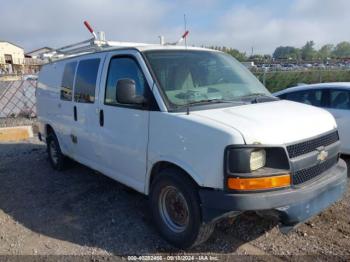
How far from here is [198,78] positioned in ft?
13.4

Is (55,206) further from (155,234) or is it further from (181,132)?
(181,132)

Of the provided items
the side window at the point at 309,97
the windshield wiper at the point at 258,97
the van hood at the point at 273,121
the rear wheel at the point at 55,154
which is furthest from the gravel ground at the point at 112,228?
the side window at the point at 309,97

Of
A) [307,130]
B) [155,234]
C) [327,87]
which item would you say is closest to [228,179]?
[307,130]

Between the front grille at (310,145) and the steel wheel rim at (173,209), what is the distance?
46.2 inches

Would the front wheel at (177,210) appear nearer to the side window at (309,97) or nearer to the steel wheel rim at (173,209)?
the steel wheel rim at (173,209)

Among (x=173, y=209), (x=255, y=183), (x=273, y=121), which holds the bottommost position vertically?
(x=173, y=209)

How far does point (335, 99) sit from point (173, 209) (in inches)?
173

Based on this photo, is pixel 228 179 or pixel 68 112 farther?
pixel 68 112

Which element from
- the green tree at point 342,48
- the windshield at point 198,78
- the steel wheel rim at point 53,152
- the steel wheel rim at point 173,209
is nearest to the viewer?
the steel wheel rim at point 173,209

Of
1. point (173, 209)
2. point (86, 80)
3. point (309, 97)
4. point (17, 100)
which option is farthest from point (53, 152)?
point (17, 100)

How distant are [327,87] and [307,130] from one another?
3884 mm

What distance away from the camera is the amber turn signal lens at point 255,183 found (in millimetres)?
2990

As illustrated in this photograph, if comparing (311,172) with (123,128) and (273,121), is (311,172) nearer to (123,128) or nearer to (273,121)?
(273,121)

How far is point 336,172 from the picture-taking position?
3709 millimetres
